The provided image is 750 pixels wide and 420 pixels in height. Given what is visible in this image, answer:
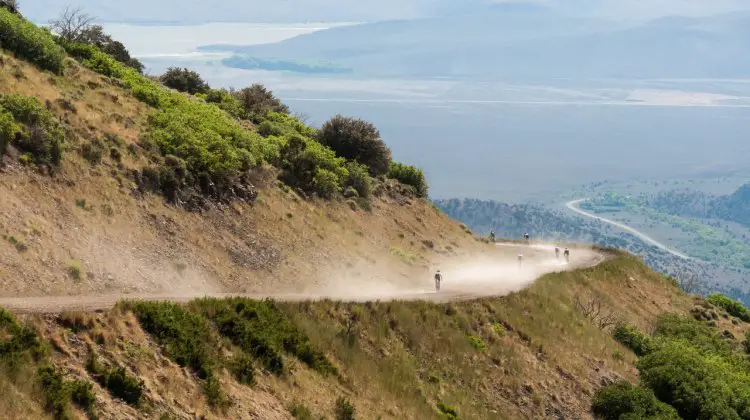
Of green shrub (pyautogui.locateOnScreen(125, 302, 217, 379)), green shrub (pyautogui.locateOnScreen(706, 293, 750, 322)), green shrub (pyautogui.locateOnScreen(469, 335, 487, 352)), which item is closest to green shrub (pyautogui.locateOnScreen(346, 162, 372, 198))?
green shrub (pyautogui.locateOnScreen(469, 335, 487, 352))

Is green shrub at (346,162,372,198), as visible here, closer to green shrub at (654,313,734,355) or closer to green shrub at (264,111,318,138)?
green shrub at (264,111,318,138)

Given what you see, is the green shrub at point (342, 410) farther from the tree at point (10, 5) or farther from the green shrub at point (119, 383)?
the tree at point (10, 5)

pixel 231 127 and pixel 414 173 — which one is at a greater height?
pixel 231 127

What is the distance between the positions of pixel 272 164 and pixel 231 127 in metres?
3.14

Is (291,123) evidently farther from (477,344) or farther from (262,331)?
(262,331)

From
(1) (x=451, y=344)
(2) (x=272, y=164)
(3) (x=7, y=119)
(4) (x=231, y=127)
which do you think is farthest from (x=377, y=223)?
(3) (x=7, y=119)

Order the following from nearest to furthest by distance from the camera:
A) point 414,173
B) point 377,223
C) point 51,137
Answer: point 51,137 < point 377,223 < point 414,173

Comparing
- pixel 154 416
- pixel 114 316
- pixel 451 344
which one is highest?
pixel 114 316

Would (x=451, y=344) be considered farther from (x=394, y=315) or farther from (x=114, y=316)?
(x=114, y=316)

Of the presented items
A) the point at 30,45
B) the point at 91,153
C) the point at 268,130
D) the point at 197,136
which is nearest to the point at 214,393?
the point at 91,153

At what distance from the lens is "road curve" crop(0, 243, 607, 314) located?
17938 millimetres

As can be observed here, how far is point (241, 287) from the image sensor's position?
28984 mm

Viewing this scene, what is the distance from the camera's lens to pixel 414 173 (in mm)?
55781

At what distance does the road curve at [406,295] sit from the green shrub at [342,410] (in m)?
4.82
